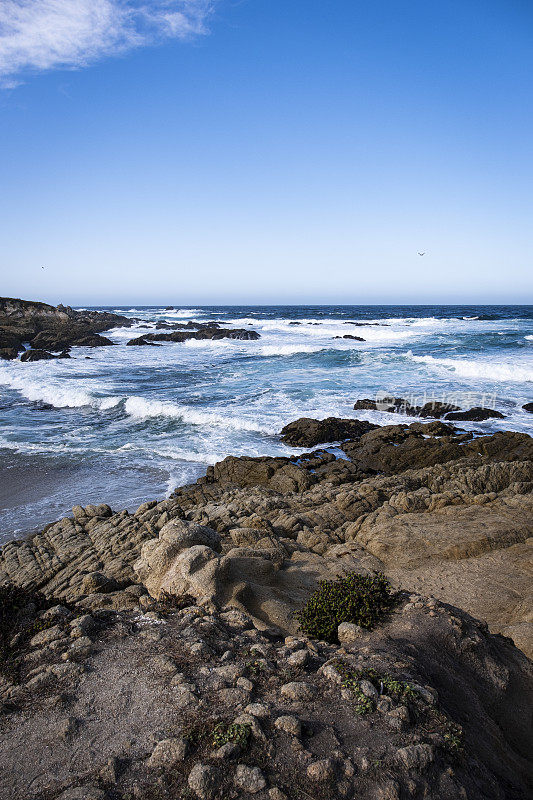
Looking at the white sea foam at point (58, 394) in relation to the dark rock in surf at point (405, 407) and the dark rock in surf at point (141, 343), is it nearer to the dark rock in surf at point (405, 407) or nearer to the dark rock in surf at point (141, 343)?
the dark rock in surf at point (405, 407)

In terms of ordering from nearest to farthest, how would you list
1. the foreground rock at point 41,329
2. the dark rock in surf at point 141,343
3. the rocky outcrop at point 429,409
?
the rocky outcrop at point 429,409, the foreground rock at point 41,329, the dark rock in surf at point 141,343

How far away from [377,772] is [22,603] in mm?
4320

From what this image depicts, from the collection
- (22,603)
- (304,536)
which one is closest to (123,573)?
(22,603)

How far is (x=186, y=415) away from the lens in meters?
22.4

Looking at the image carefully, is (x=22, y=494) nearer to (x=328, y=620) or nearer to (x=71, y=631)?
(x=71, y=631)

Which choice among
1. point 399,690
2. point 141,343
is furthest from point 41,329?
point 399,690

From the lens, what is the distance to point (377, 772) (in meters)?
3.46

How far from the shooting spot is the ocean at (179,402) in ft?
48.8

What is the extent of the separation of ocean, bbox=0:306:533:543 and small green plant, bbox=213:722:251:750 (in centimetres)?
950

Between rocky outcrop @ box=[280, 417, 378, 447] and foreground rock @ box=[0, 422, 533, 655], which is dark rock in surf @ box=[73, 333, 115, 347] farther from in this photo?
foreground rock @ box=[0, 422, 533, 655]

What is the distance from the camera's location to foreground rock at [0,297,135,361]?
49.8m

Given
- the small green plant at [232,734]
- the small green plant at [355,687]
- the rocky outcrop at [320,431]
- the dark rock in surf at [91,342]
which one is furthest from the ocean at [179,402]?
the small green plant at [355,687]

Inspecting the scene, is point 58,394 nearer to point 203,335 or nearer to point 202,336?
point 202,336

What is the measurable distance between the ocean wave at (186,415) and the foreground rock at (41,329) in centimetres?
2368
